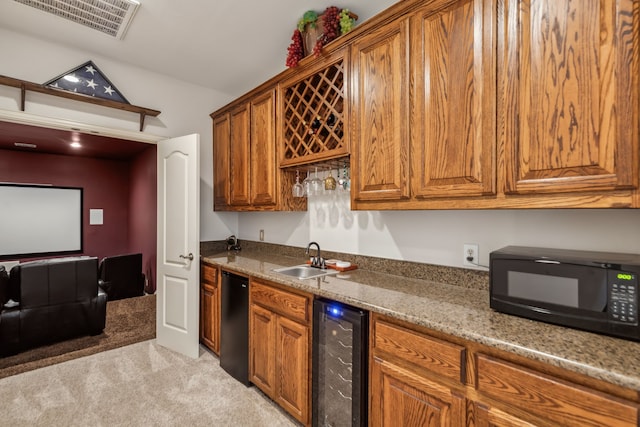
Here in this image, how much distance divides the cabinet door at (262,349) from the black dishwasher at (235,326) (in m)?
0.07

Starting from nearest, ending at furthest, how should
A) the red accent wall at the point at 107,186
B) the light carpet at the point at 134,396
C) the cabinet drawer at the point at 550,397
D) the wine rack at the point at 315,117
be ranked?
the cabinet drawer at the point at 550,397 < the light carpet at the point at 134,396 < the wine rack at the point at 315,117 < the red accent wall at the point at 107,186

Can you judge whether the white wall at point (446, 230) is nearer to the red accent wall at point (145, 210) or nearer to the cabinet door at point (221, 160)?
the cabinet door at point (221, 160)

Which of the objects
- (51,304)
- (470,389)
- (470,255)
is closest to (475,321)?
(470,389)

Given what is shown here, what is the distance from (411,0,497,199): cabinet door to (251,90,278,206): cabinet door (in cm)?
132

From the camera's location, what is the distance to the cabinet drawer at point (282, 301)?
1.83 m

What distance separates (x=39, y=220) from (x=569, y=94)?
25.1ft

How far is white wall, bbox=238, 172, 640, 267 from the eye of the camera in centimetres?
135

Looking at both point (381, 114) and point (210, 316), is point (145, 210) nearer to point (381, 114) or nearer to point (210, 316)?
point (210, 316)

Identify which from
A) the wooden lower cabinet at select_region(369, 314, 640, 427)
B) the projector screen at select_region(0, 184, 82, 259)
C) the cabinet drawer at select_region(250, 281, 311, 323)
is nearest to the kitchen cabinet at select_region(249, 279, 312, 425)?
the cabinet drawer at select_region(250, 281, 311, 323)

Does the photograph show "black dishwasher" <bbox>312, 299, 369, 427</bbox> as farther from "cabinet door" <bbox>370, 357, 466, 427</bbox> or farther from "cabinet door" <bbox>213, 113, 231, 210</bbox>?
"cabinet door" <bbox>213, 113, 231, 210</bbox>

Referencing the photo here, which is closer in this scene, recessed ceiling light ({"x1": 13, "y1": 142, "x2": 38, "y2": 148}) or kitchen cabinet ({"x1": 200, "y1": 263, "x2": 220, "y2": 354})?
kitchen cabinet ({"x1": 200, "y1": 263, "x2": 220, "y2": 354})

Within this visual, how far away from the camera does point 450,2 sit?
4.83 ft

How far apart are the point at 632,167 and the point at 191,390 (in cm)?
274

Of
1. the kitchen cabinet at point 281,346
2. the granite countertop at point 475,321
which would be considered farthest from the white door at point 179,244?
the granite countertop at point 475,321
